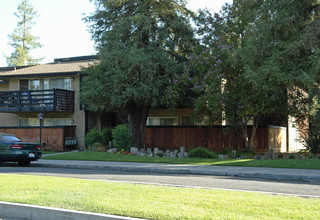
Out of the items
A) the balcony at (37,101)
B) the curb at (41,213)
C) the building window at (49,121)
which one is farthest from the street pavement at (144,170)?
the building window at (49,121)

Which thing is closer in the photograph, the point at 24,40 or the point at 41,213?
the point at 41,213

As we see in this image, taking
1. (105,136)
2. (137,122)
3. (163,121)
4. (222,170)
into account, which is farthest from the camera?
(163,121)

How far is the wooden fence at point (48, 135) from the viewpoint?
2595cm

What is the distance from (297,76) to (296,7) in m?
3.43

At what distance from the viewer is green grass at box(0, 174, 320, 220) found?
6.20 meters

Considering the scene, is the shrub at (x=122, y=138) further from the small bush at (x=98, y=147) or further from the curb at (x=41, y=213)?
the curb at (x=41, y=213)

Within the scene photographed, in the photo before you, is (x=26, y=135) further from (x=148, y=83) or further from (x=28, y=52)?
(x=28, y=52)

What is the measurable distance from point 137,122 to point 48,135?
6810mm

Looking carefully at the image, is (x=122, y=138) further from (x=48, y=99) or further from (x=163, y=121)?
(x=48, y=99)

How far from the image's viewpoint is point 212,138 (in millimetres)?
24750

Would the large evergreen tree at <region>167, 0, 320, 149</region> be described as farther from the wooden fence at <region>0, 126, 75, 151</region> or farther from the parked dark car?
the wooden fence at <region>0, 126, 75, 151</region>

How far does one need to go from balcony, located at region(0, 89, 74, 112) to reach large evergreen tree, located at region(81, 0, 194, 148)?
422 cm

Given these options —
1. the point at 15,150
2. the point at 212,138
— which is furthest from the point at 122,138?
the point at 15,150

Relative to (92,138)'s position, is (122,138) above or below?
above
